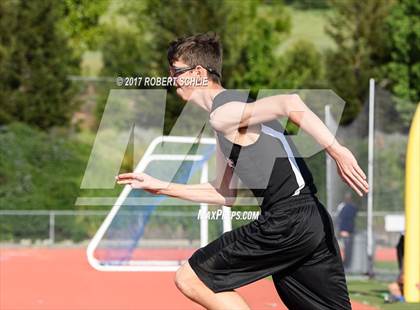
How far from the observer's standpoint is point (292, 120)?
15.7 ft

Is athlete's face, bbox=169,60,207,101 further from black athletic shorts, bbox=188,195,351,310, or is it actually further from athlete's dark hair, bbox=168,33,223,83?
black athletic shorts, bbox=188,195,351,310

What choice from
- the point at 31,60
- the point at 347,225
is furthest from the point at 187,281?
the point at 31,60

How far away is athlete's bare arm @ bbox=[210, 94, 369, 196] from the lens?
185 inches

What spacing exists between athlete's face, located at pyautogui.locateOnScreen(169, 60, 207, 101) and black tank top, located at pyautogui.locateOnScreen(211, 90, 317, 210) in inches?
10.8

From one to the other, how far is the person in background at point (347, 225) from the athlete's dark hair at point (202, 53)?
11.2 meters

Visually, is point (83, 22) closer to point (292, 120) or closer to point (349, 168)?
point (292, 120)

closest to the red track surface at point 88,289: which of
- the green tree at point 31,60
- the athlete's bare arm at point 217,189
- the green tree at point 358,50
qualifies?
the athlete's bare arm at point 217,189

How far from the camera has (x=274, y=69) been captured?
31500 millimetres

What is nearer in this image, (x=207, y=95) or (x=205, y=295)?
(x=205, y=295)

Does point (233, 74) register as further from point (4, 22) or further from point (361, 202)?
point (361, 202)

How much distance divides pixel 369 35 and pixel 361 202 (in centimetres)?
1769

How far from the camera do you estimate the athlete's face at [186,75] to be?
5.32 m

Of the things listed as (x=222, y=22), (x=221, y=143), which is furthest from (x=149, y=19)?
(x=221, y=143)

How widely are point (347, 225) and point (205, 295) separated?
1204cm
